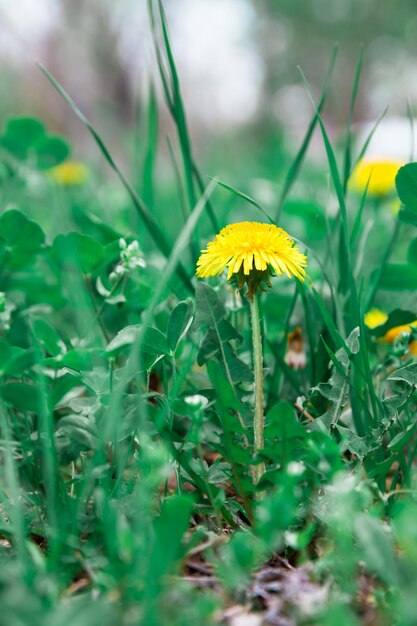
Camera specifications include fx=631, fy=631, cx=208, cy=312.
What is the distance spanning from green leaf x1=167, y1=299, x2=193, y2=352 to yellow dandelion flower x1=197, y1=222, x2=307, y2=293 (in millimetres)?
42

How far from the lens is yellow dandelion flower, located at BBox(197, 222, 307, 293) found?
637 millimetres

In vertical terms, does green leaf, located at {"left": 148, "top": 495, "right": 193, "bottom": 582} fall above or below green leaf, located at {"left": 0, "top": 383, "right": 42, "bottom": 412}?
below

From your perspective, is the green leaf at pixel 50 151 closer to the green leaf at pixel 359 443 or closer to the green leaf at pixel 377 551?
the green leaf at pixel 359 443

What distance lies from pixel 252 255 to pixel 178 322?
0.38ft

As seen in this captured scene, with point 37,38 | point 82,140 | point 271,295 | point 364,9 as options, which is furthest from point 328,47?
point 271,295

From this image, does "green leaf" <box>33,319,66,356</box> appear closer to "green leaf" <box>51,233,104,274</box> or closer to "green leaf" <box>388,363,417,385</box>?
"green leaf" <box>51,233,104,274</box>

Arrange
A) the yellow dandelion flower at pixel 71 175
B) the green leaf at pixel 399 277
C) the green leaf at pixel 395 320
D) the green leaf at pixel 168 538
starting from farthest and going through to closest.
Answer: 1. the yellow dandelion flower at pixel 71 175
2. the green leaf at pixel 399 277
3. the green leaf at pixel 395 320
4. the green leaf at pixel 168 538

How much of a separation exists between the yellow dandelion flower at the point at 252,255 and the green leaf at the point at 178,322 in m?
0.04

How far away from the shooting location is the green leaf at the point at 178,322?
0.69 metres

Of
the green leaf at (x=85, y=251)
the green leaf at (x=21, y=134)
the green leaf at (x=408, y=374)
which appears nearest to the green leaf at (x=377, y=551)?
the green leaf at (x=408, y=374)

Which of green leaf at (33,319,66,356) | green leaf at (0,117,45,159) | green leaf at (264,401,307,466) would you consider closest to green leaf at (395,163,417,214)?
green leaf at (264,401,307,466)

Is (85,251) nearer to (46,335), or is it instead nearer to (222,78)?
(46,335)

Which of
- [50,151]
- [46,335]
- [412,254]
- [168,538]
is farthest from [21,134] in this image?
[168,538]

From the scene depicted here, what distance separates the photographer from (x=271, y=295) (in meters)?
1.01
